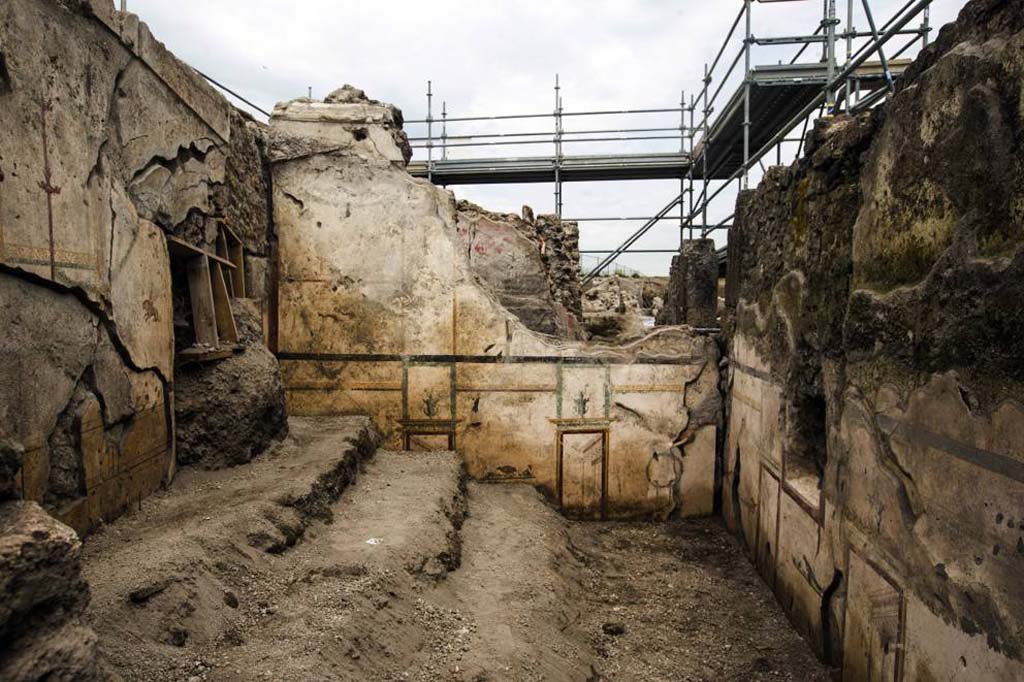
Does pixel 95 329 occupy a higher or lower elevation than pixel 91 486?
higher

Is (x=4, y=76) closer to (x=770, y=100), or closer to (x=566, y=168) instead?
(x=770, y=100)

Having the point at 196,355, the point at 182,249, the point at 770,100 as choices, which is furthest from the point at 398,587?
the point at 770,100

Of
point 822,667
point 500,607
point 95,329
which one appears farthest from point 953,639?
point 95,329

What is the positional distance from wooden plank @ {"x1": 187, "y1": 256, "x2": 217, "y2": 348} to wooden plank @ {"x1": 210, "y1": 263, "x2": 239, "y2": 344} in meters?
0.21

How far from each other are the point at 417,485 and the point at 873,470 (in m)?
2.97

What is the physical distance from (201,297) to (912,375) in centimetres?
376

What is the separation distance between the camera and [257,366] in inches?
166

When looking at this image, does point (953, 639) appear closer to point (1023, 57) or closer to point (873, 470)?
point (873, 470)

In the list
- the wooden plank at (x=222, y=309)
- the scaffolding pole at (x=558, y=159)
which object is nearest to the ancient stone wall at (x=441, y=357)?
→ the wooden plank at (x=222, y=309)

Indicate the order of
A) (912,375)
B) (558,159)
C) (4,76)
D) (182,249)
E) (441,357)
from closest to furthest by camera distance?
1. (4,76)
2. (912,375)
3. (182,249)
4. (441,357)
5. (558,159)

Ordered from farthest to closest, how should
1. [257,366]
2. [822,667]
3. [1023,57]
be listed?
[257,366]
[822,667]
[1023,57]

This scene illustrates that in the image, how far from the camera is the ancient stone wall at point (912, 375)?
1917 millimetres

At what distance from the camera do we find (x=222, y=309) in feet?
13.3

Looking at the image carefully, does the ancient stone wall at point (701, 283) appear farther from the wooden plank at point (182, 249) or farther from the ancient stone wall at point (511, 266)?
the wooden plank at point (182, 249)
